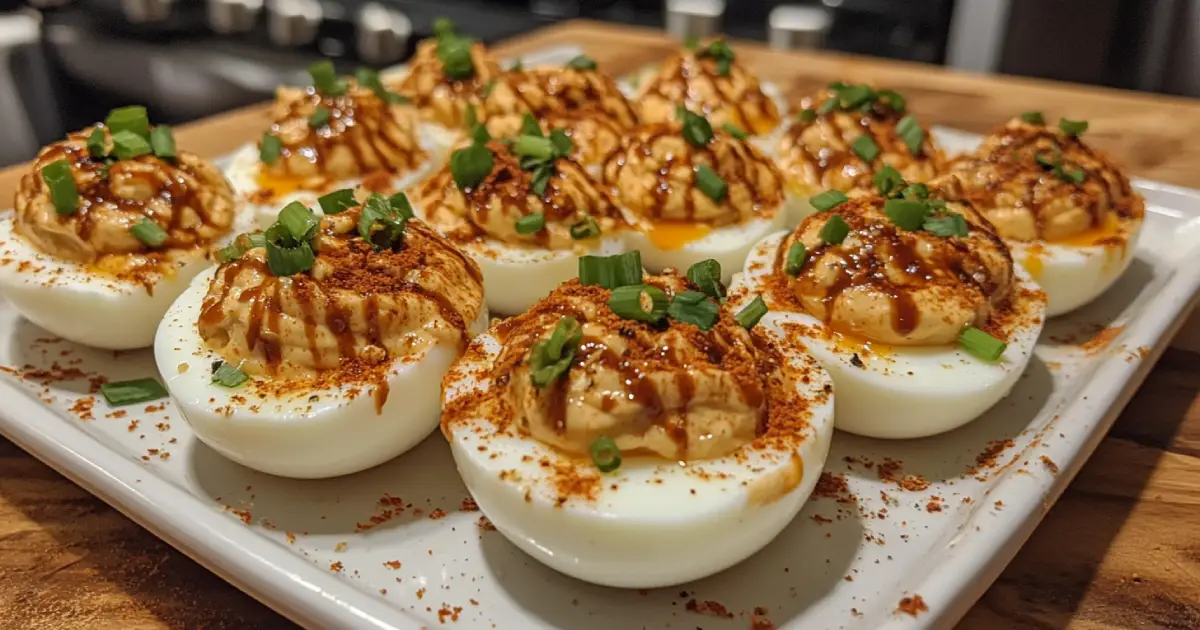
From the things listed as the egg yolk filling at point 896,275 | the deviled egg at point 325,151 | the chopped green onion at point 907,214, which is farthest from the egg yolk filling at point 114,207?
the chopped green onion at point 907,214

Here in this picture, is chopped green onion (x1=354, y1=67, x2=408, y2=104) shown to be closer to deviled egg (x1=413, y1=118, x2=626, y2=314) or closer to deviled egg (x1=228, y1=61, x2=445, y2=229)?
deviled egg (x1=228, y1=61, x2=445, y2=229)

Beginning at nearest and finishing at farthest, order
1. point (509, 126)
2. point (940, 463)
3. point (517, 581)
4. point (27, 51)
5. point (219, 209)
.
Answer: point (517, 581), point (940, 463), point (219, 209), point (509, 126), point (27, 51)

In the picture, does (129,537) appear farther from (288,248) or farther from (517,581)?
(517,581)

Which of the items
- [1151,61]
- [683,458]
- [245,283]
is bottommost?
[1151,61]

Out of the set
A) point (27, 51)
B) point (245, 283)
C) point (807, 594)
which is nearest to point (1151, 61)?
point (807, 594)

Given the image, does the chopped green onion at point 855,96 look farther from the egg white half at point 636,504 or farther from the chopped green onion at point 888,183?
the egg white half at point 636,504

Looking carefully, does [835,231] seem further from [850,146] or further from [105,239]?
[105,239]

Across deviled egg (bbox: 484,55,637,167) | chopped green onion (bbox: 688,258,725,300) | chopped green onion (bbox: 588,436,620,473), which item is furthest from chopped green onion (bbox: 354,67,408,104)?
chopped green onion (bbox: 588,436,620,473)

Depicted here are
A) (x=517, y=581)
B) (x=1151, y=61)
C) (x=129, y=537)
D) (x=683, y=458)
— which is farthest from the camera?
(x=1151, y=61)
